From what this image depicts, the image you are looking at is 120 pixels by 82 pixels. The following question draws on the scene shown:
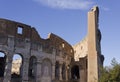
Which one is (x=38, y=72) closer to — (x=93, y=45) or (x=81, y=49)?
(x=93, y=45)

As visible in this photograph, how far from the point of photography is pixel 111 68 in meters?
18.1

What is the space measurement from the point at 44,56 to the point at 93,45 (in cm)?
503

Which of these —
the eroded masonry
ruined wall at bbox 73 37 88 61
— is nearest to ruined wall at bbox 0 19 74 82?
the eroded masonry

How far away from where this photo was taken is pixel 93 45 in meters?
25.7

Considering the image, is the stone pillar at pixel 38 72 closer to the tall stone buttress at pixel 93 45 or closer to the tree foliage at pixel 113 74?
the tall stone buttress at pixel 93 45

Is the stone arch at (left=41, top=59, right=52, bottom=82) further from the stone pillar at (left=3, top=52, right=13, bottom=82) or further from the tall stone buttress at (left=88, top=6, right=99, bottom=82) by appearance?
the tall stone buttress at (left=88, top=6, right=99, bottom=82)

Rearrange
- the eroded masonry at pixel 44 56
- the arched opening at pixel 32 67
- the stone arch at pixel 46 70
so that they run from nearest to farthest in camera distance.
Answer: the eroded masonry at pixel 44 56, the arched opening at pixel 32 67, the stone arch at pixel 46 70

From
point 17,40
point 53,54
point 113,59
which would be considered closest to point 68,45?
point 53,54

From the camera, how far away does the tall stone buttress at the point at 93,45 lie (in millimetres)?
24719

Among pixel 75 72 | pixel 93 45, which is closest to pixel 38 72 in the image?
pixel 93 45

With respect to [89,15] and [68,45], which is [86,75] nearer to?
[68,45]

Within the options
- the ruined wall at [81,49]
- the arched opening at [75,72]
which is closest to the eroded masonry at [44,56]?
the arched opening at [75,72]

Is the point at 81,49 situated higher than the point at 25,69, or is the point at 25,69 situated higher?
the point at 81,49

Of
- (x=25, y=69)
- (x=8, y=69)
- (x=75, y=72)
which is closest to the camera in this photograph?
(x=8, y=69)
